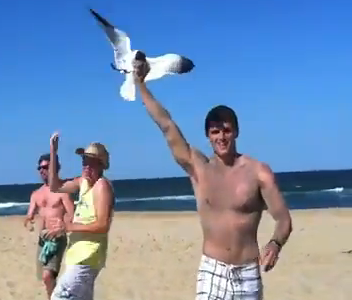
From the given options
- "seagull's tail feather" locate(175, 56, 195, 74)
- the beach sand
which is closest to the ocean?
the beach sand

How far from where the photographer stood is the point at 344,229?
18.5 meters

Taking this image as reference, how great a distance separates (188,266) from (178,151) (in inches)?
294

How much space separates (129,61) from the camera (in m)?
3.68

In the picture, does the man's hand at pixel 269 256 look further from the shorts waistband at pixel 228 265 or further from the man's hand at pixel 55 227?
the man's hand at pixel 55 227

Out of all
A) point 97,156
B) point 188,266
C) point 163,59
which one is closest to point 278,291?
point 188,266

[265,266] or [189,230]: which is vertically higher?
[189,230]

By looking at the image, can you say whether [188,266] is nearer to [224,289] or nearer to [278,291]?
[278,291]

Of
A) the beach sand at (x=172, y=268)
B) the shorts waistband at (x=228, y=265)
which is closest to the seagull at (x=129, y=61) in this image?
the shorts waistband at (x=228, y=265)

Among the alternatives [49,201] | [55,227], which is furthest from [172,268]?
[55,227]

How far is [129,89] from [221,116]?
19.4 inches

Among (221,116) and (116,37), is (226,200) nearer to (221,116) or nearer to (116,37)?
(221,116)

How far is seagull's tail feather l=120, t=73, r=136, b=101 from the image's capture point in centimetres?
372

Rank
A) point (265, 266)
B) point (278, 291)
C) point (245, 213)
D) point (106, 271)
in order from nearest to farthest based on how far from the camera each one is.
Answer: point (265, 266) < point (245, 213) < point (278, 291) < point (106, 271)

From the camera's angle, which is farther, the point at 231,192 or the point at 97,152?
the point at 97,152
